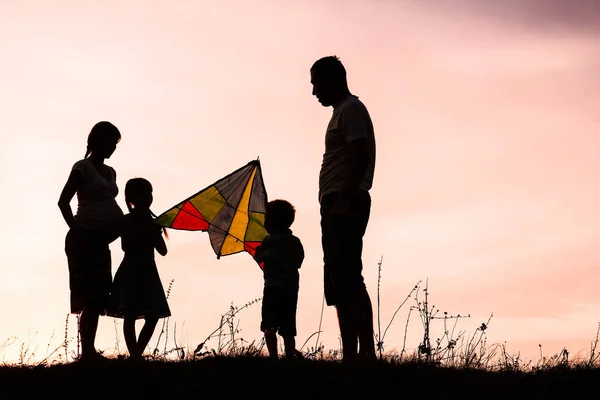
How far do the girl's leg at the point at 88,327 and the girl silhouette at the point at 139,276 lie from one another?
0.61 feet

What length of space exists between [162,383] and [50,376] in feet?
3.29

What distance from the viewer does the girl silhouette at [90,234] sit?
26.8ft

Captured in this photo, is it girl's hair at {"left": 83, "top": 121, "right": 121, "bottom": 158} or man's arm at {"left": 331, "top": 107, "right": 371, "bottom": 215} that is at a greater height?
girl's hair at {"left": 83, "top": 121, "right": 121, "bottom": 158}

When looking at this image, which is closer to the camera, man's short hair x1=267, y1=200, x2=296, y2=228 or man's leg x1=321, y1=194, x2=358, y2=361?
man's leg x1=321, y1=194, x2=358, y2=361

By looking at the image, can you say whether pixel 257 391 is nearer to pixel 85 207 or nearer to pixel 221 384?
pixel 221 384

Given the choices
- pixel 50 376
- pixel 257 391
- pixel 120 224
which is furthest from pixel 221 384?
pixel 120 224

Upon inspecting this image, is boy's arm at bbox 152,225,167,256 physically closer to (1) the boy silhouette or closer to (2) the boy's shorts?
(1) the boy silhouette

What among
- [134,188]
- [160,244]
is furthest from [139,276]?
[134,188]

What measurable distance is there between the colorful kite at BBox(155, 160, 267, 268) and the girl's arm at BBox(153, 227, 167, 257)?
739 millimetres

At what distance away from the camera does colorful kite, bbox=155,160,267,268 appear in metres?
9.34

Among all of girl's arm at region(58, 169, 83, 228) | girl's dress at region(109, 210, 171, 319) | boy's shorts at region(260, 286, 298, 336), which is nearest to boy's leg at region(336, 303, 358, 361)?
boy's shorts at region(260, 286, 298, 336)

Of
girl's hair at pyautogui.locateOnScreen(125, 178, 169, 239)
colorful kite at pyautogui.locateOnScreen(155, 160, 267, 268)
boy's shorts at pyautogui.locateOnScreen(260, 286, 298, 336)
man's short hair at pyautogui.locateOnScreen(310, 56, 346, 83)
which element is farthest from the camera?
colorful kite at pyautogui.locateOnScreen(155, 160, 267, 268)

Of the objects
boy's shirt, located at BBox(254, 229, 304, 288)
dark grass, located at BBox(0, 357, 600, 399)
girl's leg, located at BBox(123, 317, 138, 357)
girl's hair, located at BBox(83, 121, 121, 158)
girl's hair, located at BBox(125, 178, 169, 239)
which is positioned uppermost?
girl's hair, located at BBox(83, 121, 121, 158)

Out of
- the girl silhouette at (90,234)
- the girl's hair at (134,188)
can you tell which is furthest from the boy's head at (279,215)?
the girl silhouette at (90,234)
